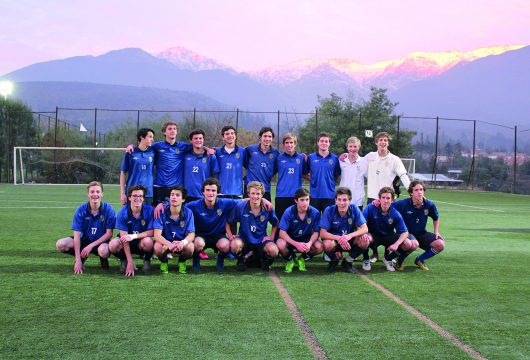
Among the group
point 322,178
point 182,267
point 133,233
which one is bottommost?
point 182,267

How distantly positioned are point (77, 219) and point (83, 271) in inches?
23.2

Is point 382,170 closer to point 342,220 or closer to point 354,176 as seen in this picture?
point 354,176

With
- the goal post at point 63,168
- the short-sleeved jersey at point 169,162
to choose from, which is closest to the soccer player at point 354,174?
the short-sleeved jersey at point 169,162

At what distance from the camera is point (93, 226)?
680 cm

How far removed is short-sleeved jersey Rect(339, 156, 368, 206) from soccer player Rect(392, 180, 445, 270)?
21.2 inches

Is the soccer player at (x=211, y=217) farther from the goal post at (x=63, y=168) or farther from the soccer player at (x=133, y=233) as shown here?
the goal post at (x=63, y=168)

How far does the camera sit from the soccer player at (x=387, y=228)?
6.98 m

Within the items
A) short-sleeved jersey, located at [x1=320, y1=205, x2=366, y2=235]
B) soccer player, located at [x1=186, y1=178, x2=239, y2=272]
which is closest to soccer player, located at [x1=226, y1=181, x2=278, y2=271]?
soccer player, located at [x1=186, y1=178, x2=239, y2=272]

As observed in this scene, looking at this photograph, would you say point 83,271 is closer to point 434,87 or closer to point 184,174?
point 184,174

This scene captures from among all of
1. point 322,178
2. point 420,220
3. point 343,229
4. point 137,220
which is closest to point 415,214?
point 420,220

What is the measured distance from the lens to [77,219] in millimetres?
6691

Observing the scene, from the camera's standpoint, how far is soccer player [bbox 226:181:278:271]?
6.91 m

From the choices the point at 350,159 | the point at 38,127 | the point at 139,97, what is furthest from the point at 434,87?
the point at 350,159

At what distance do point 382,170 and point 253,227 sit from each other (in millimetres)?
1970
